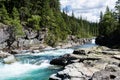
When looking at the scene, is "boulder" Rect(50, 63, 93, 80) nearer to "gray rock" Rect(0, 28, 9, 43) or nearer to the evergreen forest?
"gray rock" Rect(0, 28, 9, 43)

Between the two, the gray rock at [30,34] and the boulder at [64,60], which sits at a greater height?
the gray rock at [30,34]

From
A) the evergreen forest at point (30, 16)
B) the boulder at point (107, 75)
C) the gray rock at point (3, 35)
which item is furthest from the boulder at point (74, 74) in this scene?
the evergreen forest at point (30, 16)

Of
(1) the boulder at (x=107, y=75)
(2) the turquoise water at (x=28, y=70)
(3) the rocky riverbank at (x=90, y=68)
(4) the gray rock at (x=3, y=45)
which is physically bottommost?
(2) the turquoise water at (x=28, y=70)

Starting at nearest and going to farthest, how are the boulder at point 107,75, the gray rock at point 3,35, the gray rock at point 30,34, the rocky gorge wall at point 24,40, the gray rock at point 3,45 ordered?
the boulder at point 107,75, the gray rock at point 3,45, the gray rock at point 3,35, the rocky gorge wall at point 24,40, the gray rock at point 30,34

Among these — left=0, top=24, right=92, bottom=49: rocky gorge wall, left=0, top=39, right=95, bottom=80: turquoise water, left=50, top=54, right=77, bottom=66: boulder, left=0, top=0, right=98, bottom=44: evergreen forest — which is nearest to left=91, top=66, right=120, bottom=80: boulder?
left=0, top=39, right=95, bottom=80: turquoise water

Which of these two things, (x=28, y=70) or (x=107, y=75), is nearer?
(x=107, y=75)

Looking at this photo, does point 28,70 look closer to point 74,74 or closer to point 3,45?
point 74,74

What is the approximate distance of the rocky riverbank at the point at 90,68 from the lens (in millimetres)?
24297

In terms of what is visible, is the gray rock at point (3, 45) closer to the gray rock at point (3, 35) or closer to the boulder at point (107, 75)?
the gray rock at point (3, 35)

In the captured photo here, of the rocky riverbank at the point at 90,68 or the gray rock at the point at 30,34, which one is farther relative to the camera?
the gray rock at the point at 30,34

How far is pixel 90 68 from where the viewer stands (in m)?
33.4

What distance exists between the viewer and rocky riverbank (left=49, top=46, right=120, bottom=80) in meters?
24.3

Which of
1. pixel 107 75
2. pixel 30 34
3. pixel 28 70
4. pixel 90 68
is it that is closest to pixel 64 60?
pixel 28 70

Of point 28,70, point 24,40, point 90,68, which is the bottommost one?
point 28,70
